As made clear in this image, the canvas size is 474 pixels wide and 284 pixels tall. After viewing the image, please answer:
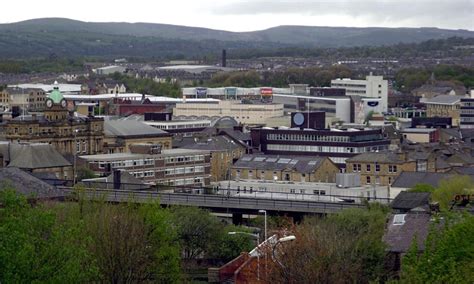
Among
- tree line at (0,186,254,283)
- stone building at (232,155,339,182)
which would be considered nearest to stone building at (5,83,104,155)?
stone building at (232,155,339,182)

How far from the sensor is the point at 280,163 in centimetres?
10519

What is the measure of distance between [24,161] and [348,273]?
4955 centimetres

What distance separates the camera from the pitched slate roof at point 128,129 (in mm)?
114875

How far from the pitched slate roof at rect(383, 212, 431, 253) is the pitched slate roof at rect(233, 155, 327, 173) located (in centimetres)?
4816

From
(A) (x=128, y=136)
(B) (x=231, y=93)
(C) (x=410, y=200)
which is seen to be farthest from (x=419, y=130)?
(C) (x=410, y=200)

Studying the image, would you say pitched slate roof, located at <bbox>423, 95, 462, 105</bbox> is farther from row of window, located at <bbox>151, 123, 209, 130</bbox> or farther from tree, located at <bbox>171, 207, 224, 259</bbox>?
tree, located at <bbox>171, 207, 224, 259</bbox>

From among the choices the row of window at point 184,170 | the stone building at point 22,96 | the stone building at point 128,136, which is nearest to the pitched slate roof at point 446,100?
the stone building at point 22,96

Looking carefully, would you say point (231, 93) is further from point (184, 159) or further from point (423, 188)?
point (423, 188)

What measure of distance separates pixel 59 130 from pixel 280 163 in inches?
657

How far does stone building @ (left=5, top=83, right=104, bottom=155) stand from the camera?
10819cm

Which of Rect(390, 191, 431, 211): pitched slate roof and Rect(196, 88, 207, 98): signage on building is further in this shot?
Rect(196, 88, 207, 98): signage on building

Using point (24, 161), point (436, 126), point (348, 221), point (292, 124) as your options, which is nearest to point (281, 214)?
point (348, 221)

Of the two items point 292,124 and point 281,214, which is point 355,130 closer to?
point 292,124

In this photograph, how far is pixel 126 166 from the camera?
101812 millimetres
